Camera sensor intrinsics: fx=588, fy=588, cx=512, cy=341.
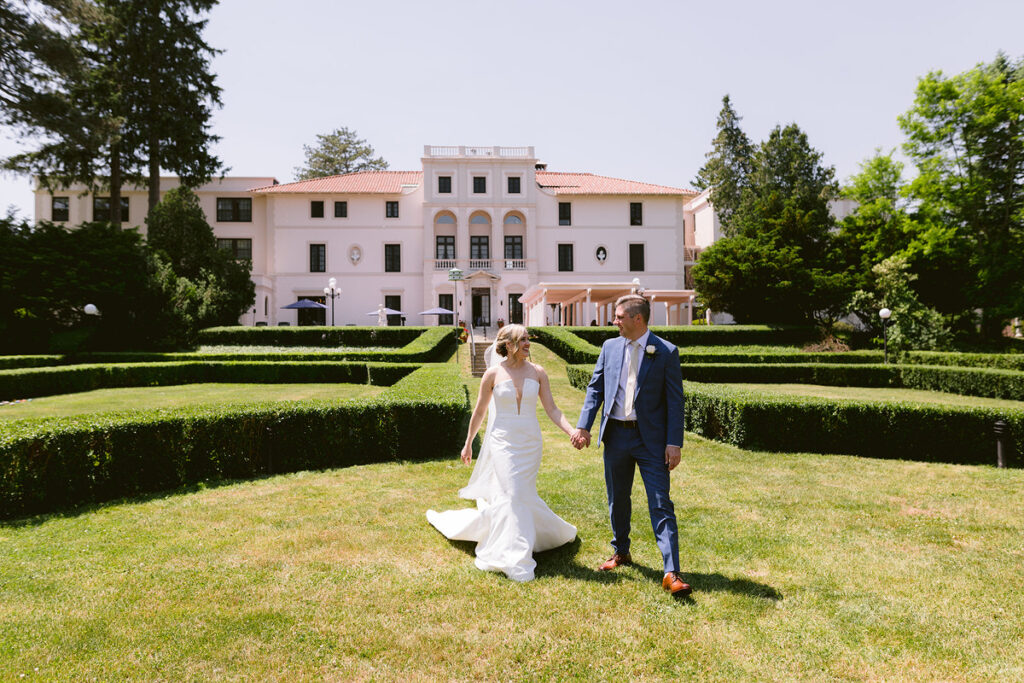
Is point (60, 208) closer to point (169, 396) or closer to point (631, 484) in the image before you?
point (169, 396)

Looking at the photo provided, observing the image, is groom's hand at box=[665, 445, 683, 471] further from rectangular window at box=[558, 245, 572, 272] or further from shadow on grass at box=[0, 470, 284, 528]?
rectangular window at box=[558, 245, 572, 272]

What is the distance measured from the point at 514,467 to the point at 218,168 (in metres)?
36.9

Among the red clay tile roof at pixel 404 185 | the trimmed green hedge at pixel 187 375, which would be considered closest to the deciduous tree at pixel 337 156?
the red clay tile roof at pixel 404 185

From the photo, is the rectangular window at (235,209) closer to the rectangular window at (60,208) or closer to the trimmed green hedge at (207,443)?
the rectangular window at (60,208)

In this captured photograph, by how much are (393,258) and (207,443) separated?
3521 cm

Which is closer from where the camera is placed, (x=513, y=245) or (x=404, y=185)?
(x=404, y=185)

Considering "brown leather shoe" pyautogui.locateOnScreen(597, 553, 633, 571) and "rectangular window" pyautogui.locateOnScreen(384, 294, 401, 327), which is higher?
"rectangular window" pyautogui.locateOnScreen(384, 294, 401, 327)

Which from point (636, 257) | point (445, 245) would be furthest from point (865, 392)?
point (445, 245)

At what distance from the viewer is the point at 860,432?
900 cm

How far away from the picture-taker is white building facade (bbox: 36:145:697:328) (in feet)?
133

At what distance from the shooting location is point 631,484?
173 inches

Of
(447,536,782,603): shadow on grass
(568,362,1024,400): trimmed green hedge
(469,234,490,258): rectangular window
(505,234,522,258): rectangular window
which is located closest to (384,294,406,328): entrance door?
(469,234,490,258): rectangular window

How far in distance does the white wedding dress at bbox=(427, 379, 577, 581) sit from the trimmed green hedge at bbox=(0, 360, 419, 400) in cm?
1239

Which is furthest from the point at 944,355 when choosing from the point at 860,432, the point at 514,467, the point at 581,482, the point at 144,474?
the point at 144,474
